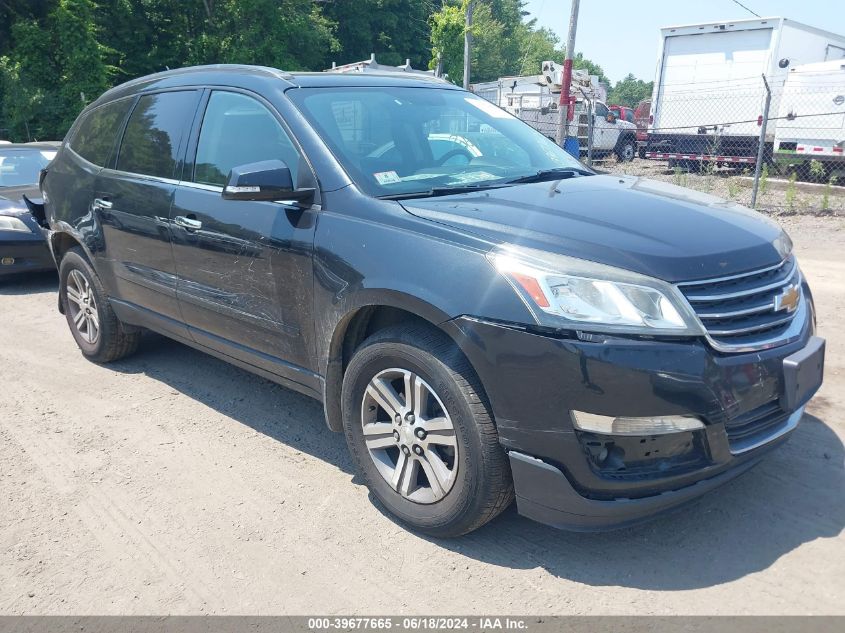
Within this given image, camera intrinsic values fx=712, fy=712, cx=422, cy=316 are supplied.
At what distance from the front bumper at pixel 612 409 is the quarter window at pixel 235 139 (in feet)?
4.88

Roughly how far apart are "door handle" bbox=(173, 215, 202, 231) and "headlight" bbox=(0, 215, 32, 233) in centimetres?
459

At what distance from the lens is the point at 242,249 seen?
359 cm

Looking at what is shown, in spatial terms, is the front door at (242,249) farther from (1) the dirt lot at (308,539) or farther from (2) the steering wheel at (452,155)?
(2) the steering wheel at (452,155)

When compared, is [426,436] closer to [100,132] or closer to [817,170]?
[100,132]

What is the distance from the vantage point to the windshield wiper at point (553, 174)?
364cm

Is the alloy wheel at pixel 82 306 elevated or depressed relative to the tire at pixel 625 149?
depressed

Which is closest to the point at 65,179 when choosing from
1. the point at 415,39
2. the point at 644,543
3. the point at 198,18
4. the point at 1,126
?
the point at 644,543

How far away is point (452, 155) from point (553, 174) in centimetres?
56

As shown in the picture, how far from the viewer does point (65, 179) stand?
17.2 feet

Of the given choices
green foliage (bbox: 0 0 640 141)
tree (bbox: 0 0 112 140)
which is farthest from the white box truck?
tree (bbox: 0 0 112 140)

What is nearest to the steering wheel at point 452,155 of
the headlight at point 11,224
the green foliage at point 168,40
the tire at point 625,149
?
the headlight at point 11,224

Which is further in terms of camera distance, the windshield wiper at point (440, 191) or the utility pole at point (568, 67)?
the utility pole at point (568, 67)

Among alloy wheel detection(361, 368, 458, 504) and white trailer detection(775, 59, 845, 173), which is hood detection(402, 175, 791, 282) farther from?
white trailer detection(775, 59, 845, 173)

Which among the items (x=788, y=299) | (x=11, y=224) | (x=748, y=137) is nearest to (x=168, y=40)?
(x=748, y=137)
